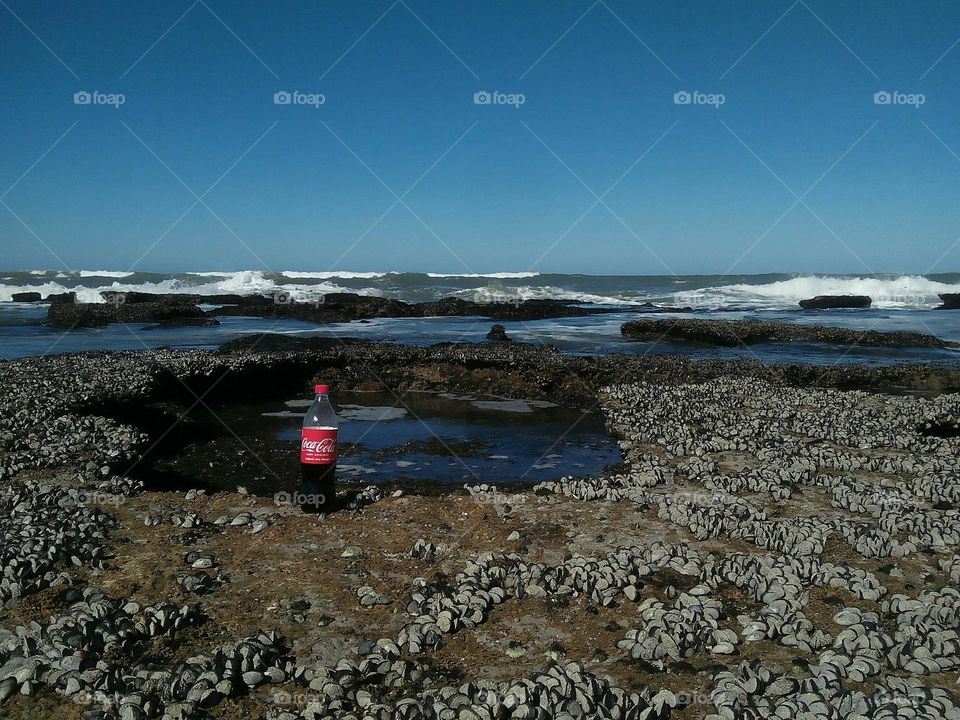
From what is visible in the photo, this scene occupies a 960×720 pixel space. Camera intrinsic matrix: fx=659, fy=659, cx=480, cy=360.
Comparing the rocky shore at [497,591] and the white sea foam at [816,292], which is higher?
the white sea foam at [816,292]

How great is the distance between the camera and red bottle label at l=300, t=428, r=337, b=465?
18.7ft

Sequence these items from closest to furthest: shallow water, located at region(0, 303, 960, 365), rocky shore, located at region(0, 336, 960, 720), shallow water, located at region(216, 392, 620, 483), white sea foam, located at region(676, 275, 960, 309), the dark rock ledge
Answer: rocky shore, located at region(0, 336, 960, 720) < shallow water, located at region(216, 392, 620, 483) < shallow water, located at region(0, 303, 960, 365) < the dark rock ledge < white sea foam, located at region(676, 275, 960, 309)

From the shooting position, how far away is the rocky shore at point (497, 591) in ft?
11.2

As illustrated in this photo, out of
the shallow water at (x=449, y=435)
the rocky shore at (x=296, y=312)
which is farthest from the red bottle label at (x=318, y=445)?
the rocky shore at (x=296, y=312)

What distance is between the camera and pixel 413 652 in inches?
151

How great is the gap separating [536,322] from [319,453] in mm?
26376

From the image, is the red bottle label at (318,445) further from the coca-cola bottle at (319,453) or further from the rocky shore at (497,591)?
the rocky shore at (497,591)

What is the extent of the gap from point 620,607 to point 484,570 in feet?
3.23

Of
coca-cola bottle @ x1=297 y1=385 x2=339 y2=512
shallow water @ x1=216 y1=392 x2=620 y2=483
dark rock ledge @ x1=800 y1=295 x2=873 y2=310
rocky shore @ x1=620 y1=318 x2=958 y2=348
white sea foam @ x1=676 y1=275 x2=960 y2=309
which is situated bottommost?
shallow water @ x1=216 y1=392 x2=620 y2=483

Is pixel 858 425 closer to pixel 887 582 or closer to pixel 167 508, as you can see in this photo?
pixel 887 582

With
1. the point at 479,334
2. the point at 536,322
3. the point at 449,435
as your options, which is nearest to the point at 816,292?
the point at 536,322

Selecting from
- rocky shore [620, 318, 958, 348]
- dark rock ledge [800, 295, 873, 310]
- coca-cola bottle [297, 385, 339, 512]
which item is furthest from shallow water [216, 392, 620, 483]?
→ dark rock ledge [800, 295, 873, 310]

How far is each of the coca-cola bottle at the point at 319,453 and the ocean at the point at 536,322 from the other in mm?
15094

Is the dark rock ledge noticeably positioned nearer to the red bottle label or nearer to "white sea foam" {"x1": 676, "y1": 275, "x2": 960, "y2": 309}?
"white sea foam" {"x1": 676, "y1": 275, "x2": 960, "y2": 309}
